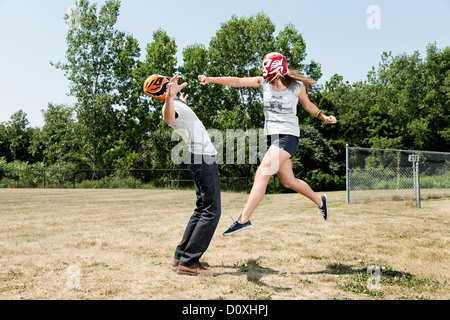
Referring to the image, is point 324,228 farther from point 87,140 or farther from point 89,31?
point 89,31

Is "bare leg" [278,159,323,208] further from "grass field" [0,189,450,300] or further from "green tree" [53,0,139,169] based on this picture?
"green tree" [53,0,139,169]

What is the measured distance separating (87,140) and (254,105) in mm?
19611

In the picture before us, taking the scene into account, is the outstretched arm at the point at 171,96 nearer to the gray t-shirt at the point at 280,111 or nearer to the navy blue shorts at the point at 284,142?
the gray t-shirt at the point at 280,111

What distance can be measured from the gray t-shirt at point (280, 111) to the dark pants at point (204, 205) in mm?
896

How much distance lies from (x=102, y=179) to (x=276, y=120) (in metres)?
29.8

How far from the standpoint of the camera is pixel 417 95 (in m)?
49.3

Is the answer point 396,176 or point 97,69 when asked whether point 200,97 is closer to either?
point 97,69

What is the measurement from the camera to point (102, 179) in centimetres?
3164

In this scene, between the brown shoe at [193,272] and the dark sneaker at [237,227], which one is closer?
the dark sneaker at [237,227]

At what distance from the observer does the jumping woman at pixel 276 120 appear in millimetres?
4242

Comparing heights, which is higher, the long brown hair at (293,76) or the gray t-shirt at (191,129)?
the long brown hair at (293,76)

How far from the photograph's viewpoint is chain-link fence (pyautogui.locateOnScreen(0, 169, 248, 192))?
30.3m

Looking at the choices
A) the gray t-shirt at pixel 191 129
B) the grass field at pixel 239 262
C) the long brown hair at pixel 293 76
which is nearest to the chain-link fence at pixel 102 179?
the grass field at pixel 239 262
